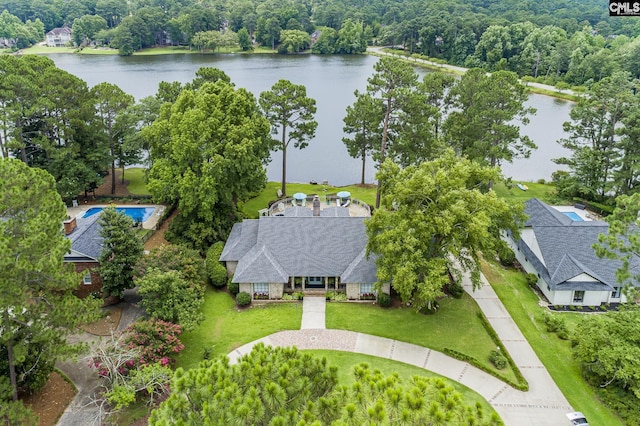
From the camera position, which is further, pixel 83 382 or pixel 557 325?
pixel 557 325

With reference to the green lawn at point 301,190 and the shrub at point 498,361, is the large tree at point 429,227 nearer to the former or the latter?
the shrub at point 498,361

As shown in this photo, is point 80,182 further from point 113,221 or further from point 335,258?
point 335,258

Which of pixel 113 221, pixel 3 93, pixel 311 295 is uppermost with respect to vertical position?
pixel 3 93

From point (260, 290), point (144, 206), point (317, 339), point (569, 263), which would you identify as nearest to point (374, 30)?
point (144, 206)

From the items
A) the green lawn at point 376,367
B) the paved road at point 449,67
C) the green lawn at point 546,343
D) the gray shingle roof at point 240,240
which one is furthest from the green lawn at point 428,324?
the paved road at point 449,67

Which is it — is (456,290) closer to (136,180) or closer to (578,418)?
(578,418)

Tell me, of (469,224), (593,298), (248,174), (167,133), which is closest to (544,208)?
(593,298)

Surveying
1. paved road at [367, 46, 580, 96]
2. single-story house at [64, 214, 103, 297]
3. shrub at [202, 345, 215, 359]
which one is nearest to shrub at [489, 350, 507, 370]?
shrub at [202, 345, 215, 359]
